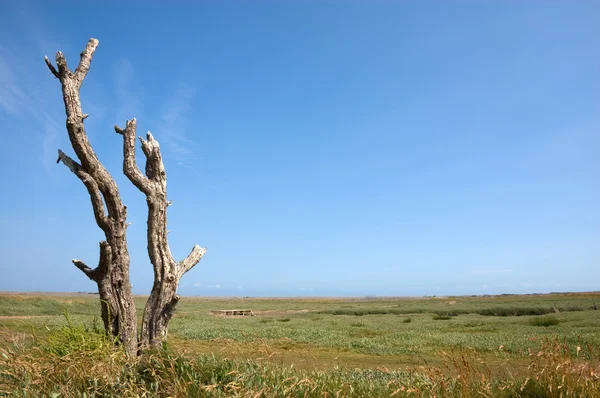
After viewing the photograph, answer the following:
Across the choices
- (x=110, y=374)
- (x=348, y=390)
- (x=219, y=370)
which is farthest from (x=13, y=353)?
(x=348, y=390)

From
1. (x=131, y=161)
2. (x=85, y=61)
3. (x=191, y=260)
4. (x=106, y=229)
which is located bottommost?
(x=191, y=260)

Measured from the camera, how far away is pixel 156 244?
33.4 ft

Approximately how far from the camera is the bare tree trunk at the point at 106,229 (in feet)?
31.7

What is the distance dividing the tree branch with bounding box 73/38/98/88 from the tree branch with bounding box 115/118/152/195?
139cm

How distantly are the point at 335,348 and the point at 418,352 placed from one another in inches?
143

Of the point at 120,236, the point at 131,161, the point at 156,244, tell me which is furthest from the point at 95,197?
the point at 156,244

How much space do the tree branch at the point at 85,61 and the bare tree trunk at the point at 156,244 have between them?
1394mm

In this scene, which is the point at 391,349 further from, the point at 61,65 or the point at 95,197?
A: the point at 61,65

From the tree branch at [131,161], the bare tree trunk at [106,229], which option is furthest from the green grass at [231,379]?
the tree branch at [131,161]

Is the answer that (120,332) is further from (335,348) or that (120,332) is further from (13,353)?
Result: (335,348)

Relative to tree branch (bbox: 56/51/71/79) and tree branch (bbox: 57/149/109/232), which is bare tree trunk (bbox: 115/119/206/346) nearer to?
tree branch (bbox: 57/149/109/232)

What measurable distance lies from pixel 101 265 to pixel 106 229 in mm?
784

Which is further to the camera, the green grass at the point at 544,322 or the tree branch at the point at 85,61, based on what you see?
the green grass at the point at 544,322

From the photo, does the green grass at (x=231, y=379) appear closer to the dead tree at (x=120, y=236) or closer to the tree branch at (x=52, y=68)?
the dead tree at (x=120, y=236)
